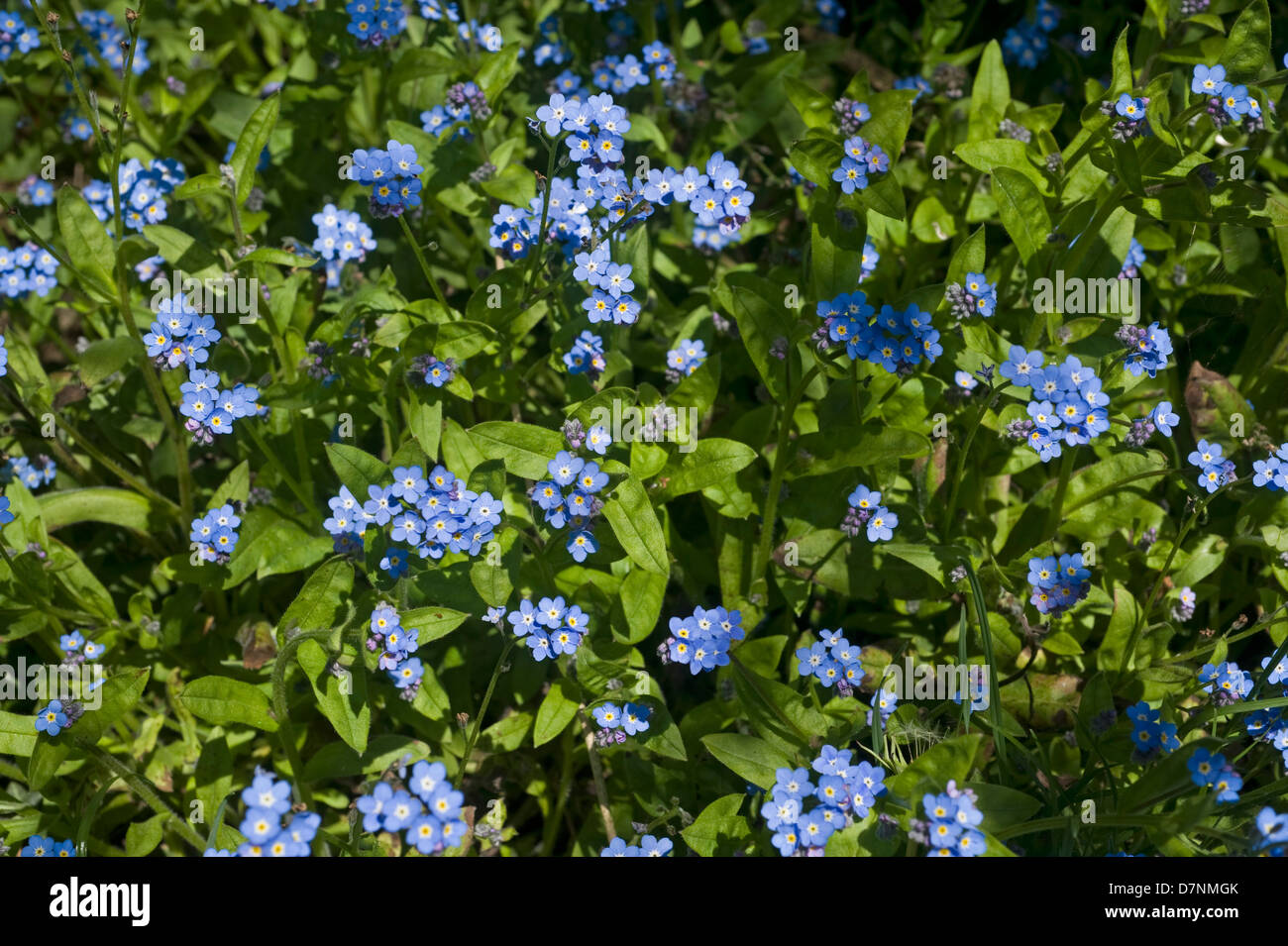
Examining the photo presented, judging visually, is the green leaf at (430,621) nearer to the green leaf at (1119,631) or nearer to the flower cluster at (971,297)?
the flower cluster at (971,297)

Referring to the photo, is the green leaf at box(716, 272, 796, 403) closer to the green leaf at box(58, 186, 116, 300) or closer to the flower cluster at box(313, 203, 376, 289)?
the flower cluster at box(313, 203, 376, 289)

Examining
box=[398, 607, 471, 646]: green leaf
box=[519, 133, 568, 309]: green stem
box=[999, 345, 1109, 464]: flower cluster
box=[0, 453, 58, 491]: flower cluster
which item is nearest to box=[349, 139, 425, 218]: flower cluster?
box=[519, 133, 568, 309]: green stem

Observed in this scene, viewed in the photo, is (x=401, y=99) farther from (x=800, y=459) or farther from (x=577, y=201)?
(x=800, y=459)

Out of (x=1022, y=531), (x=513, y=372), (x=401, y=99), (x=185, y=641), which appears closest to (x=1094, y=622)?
(x=1022, y=531)

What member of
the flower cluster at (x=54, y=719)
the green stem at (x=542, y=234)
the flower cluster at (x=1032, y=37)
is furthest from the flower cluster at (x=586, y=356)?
the flower cluster at (x=1032, y=37)

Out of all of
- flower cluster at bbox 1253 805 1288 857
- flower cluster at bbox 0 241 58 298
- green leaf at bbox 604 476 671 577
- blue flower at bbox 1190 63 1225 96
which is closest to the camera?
flower cluster at bbox 1253 805 1288 857

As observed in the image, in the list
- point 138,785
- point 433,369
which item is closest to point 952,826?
point 433,369
